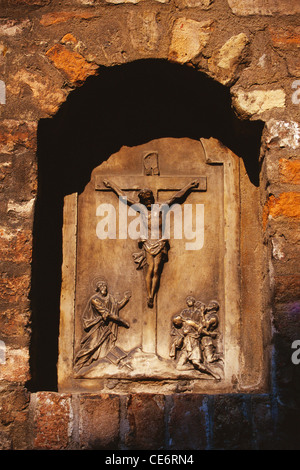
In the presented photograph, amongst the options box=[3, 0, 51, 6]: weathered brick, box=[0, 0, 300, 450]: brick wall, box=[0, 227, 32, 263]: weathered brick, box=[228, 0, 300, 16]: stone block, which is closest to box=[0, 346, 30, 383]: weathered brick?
box=[0, 0, 300, 450]: brick wall

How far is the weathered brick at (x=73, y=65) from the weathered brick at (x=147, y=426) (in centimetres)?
173

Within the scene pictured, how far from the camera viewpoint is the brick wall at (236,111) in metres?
2.96

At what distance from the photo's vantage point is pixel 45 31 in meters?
3.26

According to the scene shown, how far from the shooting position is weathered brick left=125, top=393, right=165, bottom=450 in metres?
2.97

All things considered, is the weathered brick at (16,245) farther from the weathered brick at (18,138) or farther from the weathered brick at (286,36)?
the weathered brick at (286,36)

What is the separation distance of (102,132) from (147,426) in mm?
1704

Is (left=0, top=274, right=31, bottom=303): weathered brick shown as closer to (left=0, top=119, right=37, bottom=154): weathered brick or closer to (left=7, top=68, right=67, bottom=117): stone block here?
(left=0, top=119, right=37, bottom=154): weathered brick

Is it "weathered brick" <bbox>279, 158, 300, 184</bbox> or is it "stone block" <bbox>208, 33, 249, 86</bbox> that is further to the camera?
"stone block" <bbox>208, 33, 249, 86</bbox>

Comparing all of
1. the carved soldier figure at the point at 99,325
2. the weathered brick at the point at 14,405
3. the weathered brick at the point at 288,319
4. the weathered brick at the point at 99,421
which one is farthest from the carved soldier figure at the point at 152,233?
the weathered brick at the point at 14,405

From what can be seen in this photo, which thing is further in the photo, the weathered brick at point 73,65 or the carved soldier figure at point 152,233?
the carved soldier figure at point 152,233

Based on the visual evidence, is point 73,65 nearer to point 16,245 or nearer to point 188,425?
point 16,245

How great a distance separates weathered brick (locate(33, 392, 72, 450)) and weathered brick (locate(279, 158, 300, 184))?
5.14 feet

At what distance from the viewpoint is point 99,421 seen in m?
2.99

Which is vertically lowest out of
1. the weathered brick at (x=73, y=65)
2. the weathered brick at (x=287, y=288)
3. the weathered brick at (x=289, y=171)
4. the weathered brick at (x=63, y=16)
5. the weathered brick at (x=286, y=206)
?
the weathered brick at (x=287, y=288)
